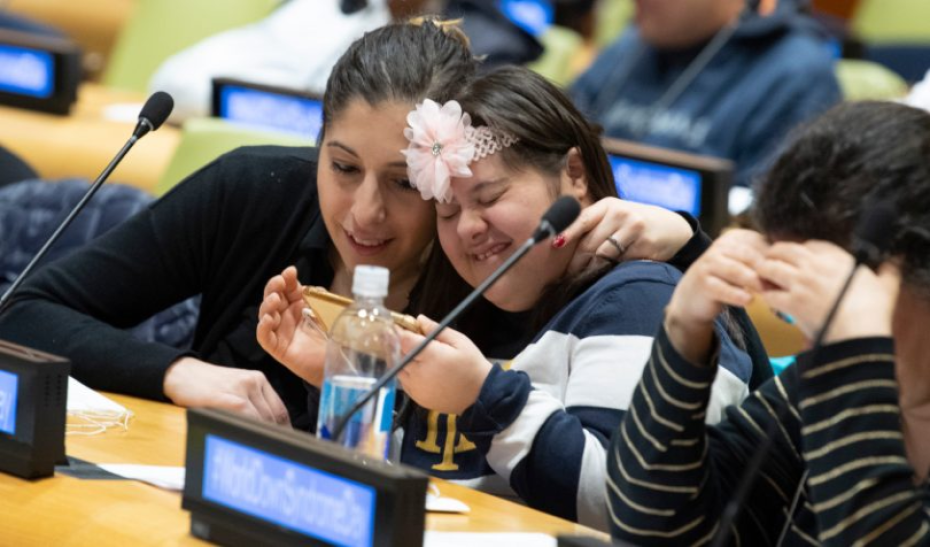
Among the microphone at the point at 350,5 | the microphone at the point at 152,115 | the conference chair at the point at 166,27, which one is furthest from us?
the conference chair at the point at 166,27

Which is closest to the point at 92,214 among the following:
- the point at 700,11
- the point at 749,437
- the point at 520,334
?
the point at 520,334

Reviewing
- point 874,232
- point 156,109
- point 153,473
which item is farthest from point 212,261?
point 874,232

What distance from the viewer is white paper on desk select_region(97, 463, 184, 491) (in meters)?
1.66

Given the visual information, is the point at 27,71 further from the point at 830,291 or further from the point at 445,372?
the point at 830,291

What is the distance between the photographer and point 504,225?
195 centimetres

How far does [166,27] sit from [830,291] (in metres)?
4.25

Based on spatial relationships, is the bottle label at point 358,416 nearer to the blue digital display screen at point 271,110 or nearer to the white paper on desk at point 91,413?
the white paper on desk at point 91,413

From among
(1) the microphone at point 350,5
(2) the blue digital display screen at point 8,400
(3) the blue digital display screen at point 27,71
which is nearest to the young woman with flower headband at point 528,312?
(2) the blue digital display screen at point 8,400

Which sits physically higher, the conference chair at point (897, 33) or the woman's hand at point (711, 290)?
the conference chair at point (897, 33)

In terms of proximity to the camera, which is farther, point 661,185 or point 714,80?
point 714,80

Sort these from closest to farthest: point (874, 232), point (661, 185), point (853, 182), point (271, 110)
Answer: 1. point (874, 232)
2. point (853, 182)
3. point (661, 185)
4. point (271, 110)

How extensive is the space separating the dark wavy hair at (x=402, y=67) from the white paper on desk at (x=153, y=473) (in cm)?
64

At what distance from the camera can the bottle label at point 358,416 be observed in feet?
5.44

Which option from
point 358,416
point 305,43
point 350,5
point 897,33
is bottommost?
point 358,416
